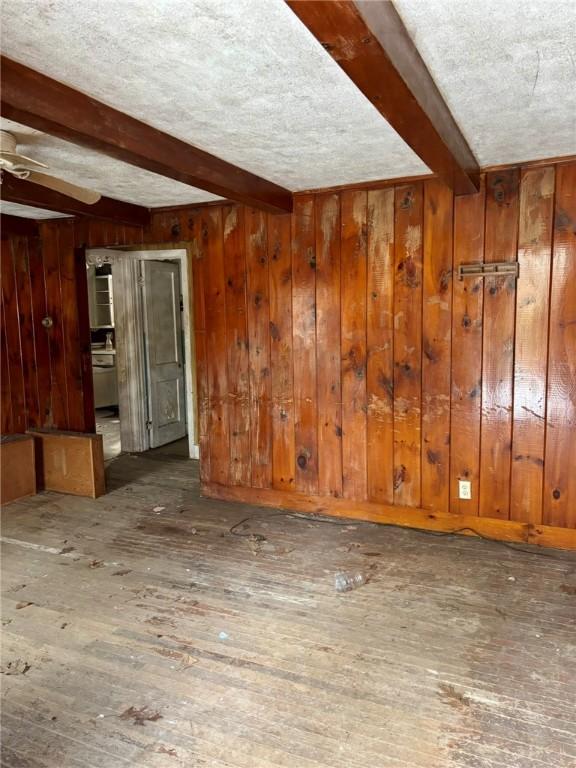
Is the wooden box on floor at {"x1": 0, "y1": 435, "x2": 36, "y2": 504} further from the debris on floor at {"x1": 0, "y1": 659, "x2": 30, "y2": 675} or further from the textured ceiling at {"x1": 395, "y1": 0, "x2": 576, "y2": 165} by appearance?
the textured ceiling at {"x1": 395, "y1": 0, "x2": 576, "y2": 165}

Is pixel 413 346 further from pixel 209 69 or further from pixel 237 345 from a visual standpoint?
pixel 209 69

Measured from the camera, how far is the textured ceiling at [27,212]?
12.5 ft

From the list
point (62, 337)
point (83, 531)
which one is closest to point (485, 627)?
point (83, 531)

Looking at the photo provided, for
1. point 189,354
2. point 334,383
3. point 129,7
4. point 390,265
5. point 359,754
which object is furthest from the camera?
point 189,354

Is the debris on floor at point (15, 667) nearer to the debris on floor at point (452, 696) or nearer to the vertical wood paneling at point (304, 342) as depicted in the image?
the debris on floor at point (452, 696)

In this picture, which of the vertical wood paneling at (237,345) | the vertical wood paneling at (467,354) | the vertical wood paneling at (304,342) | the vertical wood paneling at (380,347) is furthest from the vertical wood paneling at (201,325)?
the vertical wood paneling at (467,354)

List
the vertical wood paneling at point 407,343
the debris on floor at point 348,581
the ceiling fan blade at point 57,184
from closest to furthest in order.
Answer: the ceiling fan blade at point 57,184 → the debris on floor at point 348,581 → the vertical wood paneling at point 407,343

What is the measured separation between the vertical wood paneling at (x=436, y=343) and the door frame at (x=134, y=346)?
264cm

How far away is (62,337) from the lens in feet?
15.1

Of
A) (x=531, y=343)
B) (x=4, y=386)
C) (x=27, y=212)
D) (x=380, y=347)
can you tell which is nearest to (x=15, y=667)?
(x=380, y=347)

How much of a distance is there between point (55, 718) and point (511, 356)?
2.76 metres

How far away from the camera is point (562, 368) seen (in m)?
2.96

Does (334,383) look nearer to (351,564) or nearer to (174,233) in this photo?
(351,564)

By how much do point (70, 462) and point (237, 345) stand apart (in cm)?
166
